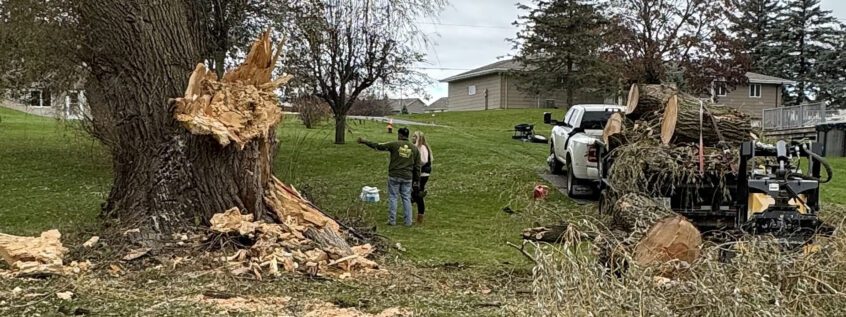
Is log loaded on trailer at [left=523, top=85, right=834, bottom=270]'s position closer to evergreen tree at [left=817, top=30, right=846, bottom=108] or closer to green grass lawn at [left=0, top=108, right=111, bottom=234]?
green grass lawn at [left=0, top=108, right=111, bottom=234]

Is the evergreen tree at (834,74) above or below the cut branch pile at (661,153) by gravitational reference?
above

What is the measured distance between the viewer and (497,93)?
46.2 metres

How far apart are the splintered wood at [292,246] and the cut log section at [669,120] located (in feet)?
14.2

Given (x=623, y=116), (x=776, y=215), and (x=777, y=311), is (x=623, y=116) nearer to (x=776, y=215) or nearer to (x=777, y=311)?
(x=776, y=215)

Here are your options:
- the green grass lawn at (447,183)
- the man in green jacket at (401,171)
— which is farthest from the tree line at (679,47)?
the man in green jacket at (401,171)

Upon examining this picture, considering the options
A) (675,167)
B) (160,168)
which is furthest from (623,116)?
(160,168)

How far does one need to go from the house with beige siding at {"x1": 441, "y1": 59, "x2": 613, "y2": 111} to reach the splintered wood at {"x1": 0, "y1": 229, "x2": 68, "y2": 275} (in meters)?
34.1

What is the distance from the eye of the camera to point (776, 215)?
21.6 feet

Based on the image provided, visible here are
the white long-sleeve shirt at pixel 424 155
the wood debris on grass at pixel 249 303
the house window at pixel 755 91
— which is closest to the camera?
the wood debris on grass at pixel 249 303

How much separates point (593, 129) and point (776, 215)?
7839 mm

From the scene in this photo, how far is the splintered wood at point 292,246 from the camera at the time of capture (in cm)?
754

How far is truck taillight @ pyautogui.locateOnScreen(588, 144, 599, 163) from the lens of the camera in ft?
40.9

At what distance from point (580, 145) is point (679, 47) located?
1759cm

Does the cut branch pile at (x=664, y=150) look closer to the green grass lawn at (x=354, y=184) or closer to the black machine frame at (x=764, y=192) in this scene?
the black machine frame at (x=764, y=192)
